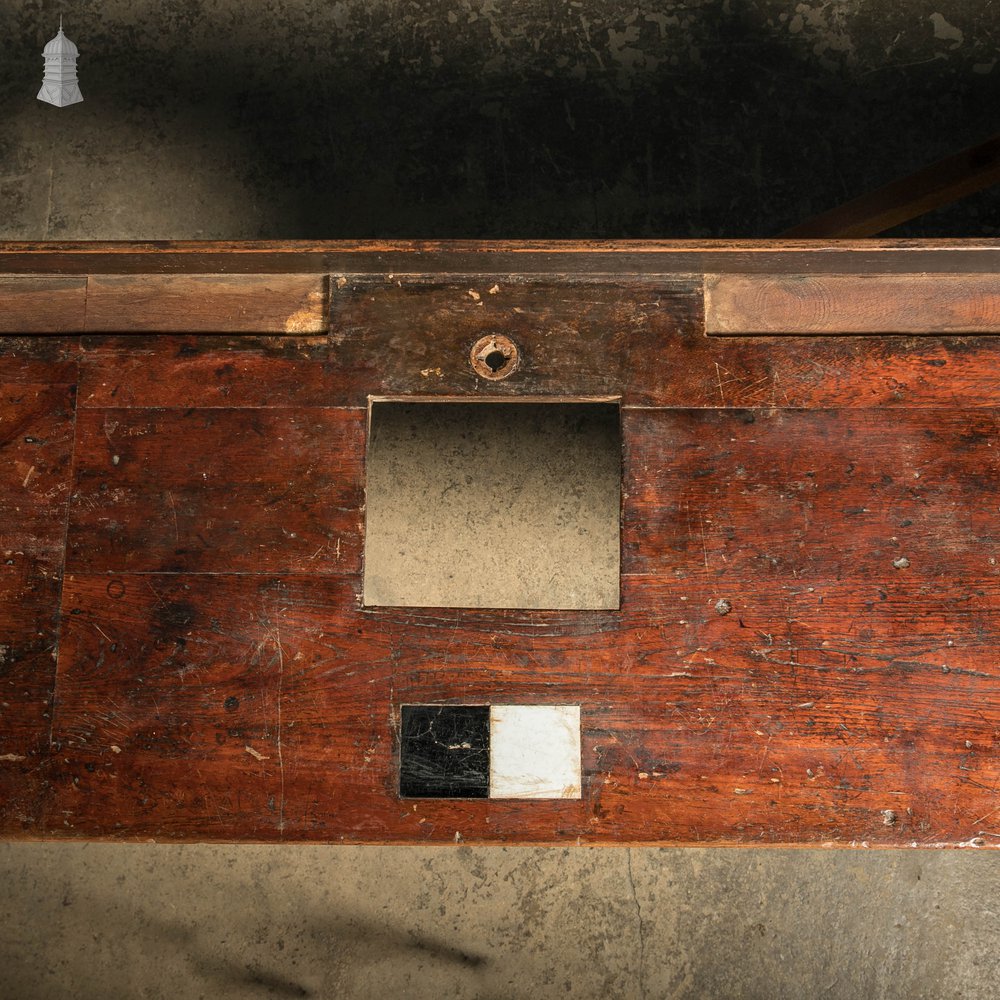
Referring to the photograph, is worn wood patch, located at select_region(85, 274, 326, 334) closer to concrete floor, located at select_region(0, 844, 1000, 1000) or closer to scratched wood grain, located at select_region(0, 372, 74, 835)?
scratched wood grain, located at select_region(0, 372, 74, 835)

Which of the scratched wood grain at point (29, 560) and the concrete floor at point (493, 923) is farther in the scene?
the concrete floor at point (493, 923)

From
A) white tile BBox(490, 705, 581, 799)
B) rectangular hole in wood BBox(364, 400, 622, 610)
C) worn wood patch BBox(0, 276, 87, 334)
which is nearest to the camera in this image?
white tile BBox(490, 705, 581, 799)

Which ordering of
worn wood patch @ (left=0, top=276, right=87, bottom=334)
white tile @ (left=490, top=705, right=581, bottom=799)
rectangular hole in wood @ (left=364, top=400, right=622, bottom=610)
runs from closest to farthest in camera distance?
white tile @ (left=490, top=705, right=581, bottom=799)
worn wood patch @ (left=0, top=276, right=87, bottom=334)
rectangular hole in wood @ (left=364, top=400, right=622, bottom=610)

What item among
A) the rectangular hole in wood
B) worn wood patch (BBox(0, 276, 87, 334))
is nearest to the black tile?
the rectangular hole in wood

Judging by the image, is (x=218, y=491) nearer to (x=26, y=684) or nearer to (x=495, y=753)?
(x=26, y=684)

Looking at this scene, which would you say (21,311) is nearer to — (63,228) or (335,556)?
(335,556)

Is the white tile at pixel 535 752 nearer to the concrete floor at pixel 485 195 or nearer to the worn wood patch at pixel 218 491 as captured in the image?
the worn wood patch at pixel 218 491

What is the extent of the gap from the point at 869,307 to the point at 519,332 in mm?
752

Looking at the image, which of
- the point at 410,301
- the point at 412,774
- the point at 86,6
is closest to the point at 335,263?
the point at 410,301

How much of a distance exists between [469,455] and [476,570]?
14.1 inches

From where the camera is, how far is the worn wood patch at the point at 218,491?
1778mm

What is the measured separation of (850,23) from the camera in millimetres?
2744

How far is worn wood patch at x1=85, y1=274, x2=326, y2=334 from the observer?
183 centimetres

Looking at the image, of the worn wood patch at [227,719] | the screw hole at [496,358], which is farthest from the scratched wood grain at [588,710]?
the screw hole at [496,358]
